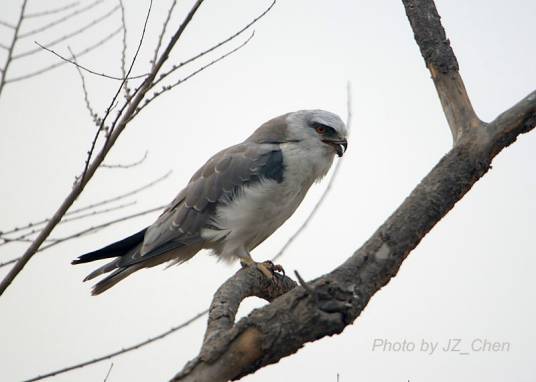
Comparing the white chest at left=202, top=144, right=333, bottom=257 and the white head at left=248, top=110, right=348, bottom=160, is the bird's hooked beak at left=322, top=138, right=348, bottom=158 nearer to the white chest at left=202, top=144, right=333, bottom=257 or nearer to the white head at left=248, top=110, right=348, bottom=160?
the white head at left=248, top=110, right=348, bottom=160

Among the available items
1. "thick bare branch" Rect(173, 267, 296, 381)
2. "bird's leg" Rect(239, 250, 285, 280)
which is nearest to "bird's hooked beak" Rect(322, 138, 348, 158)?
"bird's leg" Rect(239, 250, 285, 280)

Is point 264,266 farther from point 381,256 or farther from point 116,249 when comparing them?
point 381,256

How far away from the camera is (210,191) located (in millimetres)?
5848

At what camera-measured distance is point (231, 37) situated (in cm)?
379

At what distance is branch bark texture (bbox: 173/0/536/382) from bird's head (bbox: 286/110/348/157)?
174 centimetres

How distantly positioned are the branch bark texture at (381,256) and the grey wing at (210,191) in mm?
1716

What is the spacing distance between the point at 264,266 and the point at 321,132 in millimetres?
1602

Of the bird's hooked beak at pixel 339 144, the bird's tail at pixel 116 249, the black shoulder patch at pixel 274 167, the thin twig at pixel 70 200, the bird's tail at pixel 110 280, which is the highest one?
the bird's hooked beak at pixel 339 144

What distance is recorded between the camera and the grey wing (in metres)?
5.70

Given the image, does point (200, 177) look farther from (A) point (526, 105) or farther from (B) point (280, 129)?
(A) point (526, 105)

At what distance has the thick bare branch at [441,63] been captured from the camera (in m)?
3.84

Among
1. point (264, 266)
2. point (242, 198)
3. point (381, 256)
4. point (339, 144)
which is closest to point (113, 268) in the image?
point (242, 198)

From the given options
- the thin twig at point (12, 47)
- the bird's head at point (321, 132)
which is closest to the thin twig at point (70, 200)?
the thin twig at point (12, 47)

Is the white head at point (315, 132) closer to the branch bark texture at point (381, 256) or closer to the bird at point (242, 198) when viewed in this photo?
the bird at point (242, 198)
